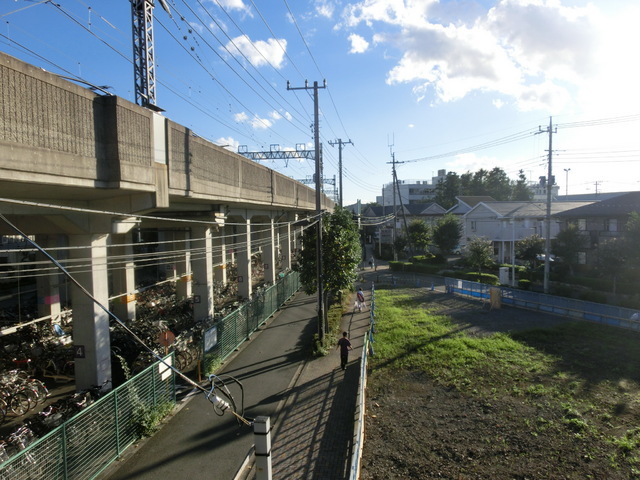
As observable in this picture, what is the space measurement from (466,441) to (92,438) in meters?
7.26

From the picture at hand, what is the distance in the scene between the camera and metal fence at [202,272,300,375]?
12125 mm

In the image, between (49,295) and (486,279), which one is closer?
(49,295)

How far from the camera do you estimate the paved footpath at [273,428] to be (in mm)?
7582

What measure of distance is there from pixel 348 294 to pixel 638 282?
680 inches

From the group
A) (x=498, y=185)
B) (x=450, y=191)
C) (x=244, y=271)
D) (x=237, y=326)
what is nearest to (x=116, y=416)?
(x=237, y=326)

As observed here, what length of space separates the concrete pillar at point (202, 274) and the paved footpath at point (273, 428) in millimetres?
2527

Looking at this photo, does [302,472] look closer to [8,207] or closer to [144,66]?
[8,207]

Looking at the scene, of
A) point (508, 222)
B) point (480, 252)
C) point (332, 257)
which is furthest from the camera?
point (508, 222)

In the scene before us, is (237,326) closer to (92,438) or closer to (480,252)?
(92,438)

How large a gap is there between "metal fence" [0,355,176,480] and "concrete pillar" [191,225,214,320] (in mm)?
6384

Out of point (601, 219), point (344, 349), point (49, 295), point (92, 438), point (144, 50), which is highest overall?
point (144, 50)

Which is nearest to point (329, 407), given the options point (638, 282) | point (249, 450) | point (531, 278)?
point (249, 450)

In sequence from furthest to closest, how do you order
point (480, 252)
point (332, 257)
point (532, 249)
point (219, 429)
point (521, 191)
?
point (521, 191) → point (532, 249) → point (480, 252) → point (332, 257) → point (219, 429)

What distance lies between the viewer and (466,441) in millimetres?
8539
